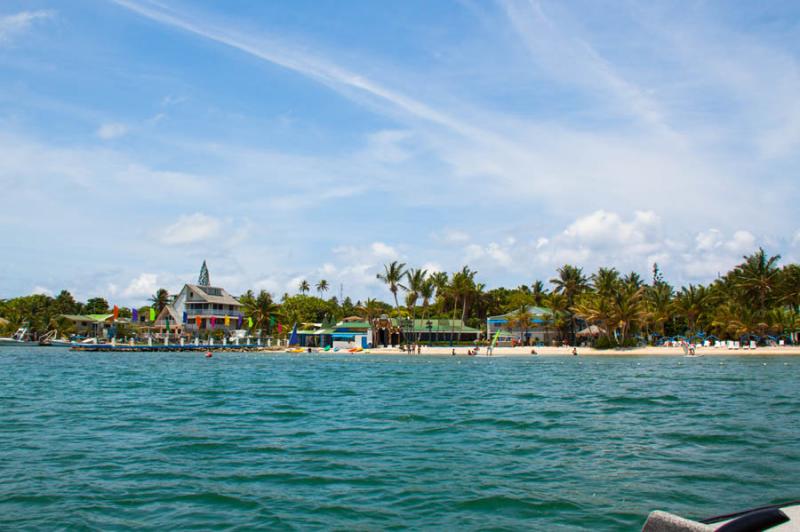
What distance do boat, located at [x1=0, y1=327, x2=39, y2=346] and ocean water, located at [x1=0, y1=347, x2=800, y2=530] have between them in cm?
9307

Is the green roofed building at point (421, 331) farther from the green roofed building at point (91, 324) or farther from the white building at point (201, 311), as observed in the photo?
the green roofed building at point (91, 324)

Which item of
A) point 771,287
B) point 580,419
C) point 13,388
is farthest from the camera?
point 771,287

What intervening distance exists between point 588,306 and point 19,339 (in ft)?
310

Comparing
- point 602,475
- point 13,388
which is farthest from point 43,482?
point 13,388

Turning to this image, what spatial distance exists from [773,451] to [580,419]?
6303mm

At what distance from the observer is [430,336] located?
97188mm

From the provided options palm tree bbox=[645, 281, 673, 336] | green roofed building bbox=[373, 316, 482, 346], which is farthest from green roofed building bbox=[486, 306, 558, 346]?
palm tree bbox=[645, 281, 673, 336]

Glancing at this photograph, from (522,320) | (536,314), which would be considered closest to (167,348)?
(522,320)

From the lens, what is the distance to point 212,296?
106 meters

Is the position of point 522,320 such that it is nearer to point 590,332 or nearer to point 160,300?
point 590,332

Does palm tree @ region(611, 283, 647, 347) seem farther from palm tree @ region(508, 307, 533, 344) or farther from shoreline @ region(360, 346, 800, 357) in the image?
palm tree @ region(508, 307, 533, 344)

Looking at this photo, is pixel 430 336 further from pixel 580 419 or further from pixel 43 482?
pixel 43 482

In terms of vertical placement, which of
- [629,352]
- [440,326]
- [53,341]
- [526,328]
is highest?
[440,326]

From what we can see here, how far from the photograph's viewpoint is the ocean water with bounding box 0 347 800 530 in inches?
383
